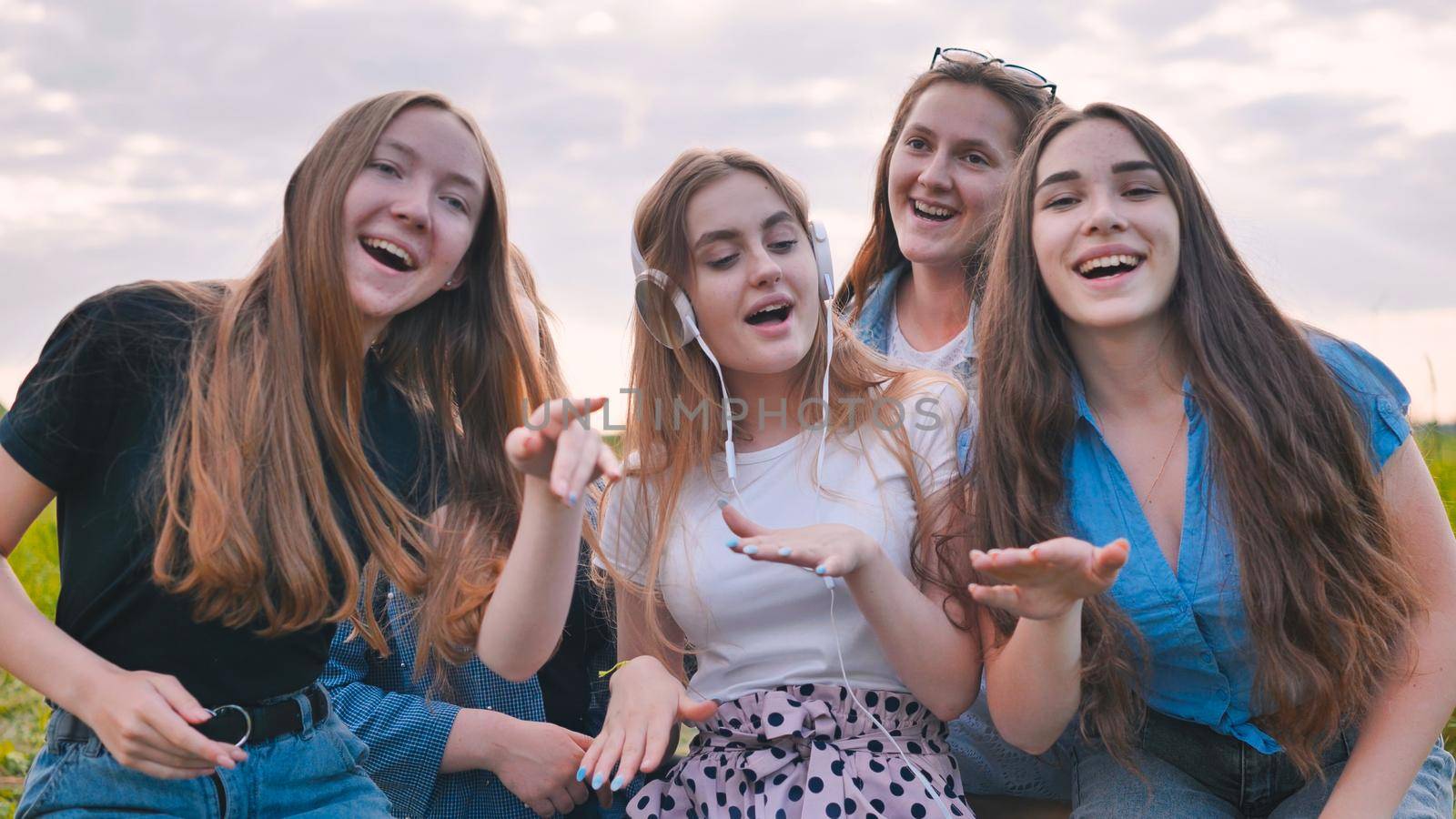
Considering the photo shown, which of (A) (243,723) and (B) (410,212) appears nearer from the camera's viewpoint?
(A) (243,723)

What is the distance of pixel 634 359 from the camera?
3094 millimetres

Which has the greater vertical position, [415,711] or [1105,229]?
[1105,229]

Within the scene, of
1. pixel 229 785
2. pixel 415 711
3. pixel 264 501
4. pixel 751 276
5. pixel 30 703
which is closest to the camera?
pixel 229 785

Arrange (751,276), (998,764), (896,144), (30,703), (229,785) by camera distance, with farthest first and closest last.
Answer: (30,703) < (896,144) < (998,764) < (751,276) < (229,785)

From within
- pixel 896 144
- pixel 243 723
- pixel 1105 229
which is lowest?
pixel 243 723

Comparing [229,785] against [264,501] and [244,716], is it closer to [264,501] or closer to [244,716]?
[244,716]

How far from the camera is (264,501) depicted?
259 cm

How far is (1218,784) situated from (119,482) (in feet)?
8.13

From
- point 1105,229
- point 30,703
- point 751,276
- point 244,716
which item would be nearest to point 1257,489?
point 1105,229

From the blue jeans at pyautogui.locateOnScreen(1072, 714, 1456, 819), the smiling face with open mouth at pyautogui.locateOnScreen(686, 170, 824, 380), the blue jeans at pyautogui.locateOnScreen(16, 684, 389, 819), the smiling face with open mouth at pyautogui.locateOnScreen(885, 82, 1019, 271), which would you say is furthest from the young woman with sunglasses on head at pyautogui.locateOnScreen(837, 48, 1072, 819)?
the blue jeans at pyautogui.locateOnScreen(16, 684, 389, 819)

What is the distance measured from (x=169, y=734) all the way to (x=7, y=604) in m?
0.47

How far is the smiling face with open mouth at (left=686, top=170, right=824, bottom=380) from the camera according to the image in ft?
9.43

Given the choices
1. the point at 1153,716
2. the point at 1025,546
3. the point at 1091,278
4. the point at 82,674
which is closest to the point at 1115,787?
the point at 1153,716

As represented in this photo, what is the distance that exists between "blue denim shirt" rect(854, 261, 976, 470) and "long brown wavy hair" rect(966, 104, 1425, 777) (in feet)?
2.45
